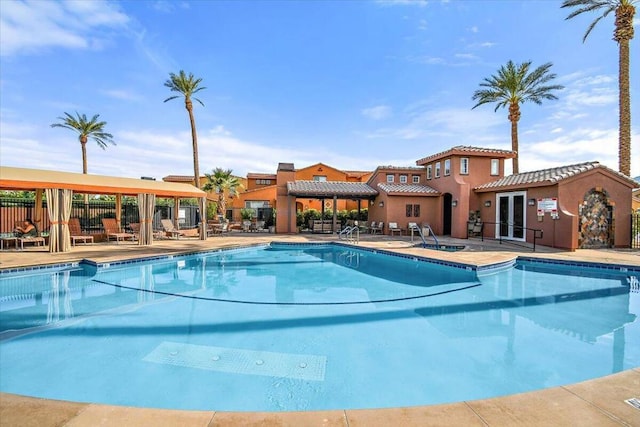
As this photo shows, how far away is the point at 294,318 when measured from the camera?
6805 millimetres

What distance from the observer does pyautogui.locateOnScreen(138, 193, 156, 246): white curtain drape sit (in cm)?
1569

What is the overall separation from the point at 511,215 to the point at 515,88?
12712 mm

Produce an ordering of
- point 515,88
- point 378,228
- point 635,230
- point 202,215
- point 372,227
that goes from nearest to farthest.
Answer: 1. point 635,230
2. point 202,215
3. point 378,228
4. point 372,227
5. point 515,88

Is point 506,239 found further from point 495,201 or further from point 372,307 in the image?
point 372,307

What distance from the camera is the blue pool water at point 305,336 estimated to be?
165 inches

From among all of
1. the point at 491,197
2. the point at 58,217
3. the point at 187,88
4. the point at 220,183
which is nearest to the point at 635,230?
the point at 491,197

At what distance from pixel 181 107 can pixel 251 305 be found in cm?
2310

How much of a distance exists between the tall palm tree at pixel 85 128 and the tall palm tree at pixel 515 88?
1355 inches

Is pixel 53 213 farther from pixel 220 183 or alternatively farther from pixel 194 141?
pixel 194 141

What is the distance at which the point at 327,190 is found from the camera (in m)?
21.6

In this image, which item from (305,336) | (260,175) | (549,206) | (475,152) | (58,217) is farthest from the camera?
(260,175)

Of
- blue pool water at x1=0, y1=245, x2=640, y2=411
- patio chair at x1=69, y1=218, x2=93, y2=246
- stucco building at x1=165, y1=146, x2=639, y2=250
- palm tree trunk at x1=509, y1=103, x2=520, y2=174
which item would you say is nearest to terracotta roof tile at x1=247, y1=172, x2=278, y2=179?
stucco building at x1=165, y1=146, x2=639, y2=250

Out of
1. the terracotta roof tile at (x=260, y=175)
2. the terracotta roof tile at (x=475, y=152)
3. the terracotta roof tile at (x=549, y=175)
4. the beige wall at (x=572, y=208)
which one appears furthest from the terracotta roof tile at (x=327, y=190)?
the terracotta roof tile at (x=260, y=175)

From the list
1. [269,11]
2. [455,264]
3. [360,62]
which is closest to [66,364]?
[455,264]
